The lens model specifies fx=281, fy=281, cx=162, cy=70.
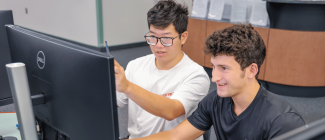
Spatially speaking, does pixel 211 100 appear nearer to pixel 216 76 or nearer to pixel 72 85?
pixel 216 76

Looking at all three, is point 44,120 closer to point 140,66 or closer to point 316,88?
point 140,66

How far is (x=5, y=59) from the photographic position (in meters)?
1.17

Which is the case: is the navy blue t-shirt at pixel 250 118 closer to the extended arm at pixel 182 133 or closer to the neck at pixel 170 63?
the extended arm at pixel 182 133

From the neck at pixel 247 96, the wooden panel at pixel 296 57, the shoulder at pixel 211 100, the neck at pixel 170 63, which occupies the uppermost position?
the neck at pixel 170 63

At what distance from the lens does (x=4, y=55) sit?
3.81 feet

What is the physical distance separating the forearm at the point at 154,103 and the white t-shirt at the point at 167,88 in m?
0.05

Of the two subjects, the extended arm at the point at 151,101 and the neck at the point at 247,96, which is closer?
the extended arm at the point at 151,101

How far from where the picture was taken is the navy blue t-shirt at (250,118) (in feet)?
3.22

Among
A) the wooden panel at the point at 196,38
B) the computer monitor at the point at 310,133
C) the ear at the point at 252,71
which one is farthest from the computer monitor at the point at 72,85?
the wooden panel at the point at 196,38

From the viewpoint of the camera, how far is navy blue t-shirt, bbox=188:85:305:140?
980mm

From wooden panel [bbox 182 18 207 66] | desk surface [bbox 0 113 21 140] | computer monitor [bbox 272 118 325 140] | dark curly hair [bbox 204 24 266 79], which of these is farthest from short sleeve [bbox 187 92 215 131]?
wooden panel [bbox 182 18 207 66]

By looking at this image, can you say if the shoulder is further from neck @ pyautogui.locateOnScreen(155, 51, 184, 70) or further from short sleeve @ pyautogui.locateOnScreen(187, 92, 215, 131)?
neck @ pyautogui.locateOnScreen(155, 51, 184, 70)

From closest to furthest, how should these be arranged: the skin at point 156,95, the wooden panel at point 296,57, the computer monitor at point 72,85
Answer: the computer monitor at point 72,85 → the skin at point 156,95 → the wooden panel at point 296,57

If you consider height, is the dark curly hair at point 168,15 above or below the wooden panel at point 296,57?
above
